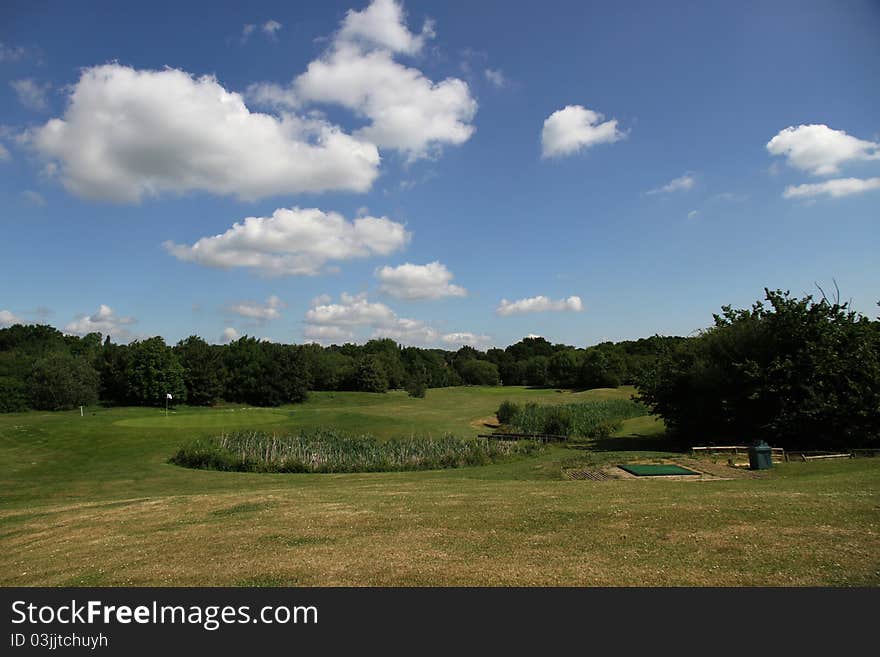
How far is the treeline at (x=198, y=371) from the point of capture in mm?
62125

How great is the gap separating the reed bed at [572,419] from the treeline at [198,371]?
19.0 ft

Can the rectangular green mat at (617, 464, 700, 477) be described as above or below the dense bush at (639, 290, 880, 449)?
below

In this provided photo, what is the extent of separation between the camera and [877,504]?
9.71 metres

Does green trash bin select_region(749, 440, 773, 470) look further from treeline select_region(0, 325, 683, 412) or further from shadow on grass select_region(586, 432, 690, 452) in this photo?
treeline select_region(0, 325, 683, 412)

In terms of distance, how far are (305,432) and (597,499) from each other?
28.0 meters

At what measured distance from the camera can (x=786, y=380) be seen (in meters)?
24.4

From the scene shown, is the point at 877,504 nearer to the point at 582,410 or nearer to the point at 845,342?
the point at 845,342

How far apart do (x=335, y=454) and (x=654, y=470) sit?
51.7 ft

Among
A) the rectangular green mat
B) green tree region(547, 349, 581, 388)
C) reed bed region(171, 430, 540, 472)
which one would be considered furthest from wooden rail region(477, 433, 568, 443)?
green tree region(547, 349, 581, 388)

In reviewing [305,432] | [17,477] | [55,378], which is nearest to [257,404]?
[55,378]

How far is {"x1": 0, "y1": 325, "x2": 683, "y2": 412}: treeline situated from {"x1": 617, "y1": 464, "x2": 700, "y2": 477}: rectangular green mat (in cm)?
1412

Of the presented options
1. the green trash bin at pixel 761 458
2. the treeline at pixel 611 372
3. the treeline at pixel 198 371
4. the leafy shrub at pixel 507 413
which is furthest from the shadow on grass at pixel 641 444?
the leafy shrub at pixel 507 413

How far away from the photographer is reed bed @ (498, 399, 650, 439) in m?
38.8
